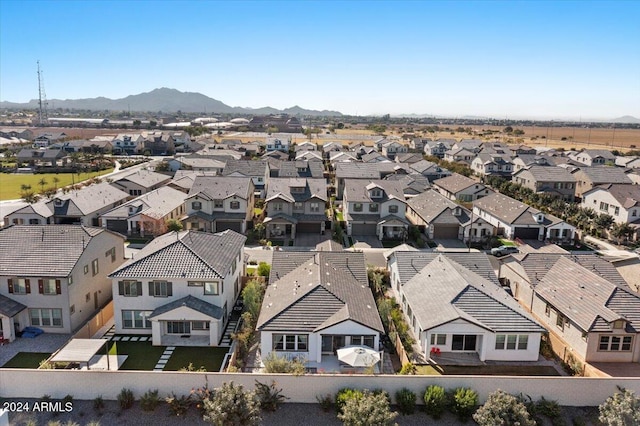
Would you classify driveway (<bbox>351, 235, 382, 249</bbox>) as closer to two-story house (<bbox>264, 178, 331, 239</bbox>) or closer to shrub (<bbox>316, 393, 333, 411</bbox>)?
two-story house (<bbox>264, 178, 331, 239</bbox>)

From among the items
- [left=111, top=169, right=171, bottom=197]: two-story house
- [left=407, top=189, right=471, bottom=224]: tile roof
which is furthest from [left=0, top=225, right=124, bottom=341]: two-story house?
[left=407, top=189, right=471, bottom=224]: tile roof

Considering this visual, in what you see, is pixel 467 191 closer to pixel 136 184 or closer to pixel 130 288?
pixel 136 184

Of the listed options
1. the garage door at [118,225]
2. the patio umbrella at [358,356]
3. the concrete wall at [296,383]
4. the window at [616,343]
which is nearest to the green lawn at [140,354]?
the concrete wall at [296,383]

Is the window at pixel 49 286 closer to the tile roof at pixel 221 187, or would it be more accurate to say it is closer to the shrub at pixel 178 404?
the shrub at pixel 178 404

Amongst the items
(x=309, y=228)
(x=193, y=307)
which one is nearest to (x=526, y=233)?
(x=309, y=228)

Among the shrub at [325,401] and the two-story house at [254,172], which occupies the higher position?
the two-story house at [254,172]

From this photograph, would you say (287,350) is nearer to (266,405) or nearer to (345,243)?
(266,405)

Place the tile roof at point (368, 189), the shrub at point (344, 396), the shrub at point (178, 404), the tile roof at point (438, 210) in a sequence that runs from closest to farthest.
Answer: the shrub at point (178, 404)
the shrub at point (344, 396)
the tile roof at point (438, 210)
the tile roof at point (368, 189)
